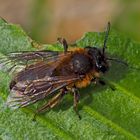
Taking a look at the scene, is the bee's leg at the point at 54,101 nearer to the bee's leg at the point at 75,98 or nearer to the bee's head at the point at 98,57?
the bee's leg at the point at 75,98

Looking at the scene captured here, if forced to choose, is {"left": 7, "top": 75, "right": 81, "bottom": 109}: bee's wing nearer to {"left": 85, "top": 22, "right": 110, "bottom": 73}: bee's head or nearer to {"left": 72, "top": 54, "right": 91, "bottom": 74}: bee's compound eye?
{"left": 72, "top": 54, "right": 91, "bottom": 74}: bee's compound eye

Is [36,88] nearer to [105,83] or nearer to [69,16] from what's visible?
[105,83]

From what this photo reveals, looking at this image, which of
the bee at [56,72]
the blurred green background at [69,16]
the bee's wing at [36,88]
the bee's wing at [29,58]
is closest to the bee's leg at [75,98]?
the bee at [56,72]

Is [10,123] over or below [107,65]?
below

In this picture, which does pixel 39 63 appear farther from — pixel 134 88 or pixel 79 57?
pixel 134 88

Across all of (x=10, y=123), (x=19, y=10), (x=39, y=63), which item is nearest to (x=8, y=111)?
(x=10, y=123)

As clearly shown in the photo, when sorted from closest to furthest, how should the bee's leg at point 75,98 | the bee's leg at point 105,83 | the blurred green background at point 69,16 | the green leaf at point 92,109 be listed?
the green leaf at point 92,109
the bee's leg at point 75,98
the bee's leg at point 105,83
the blurred green background at point 69,16
